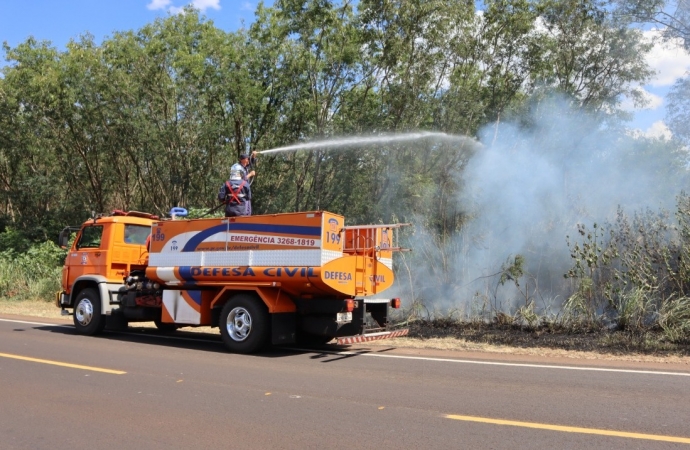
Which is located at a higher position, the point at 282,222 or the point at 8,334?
the point at 282,222

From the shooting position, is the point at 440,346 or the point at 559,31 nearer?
the point at 440,346

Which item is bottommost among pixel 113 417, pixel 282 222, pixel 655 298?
pixel 113 417

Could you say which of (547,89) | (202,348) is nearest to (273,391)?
(202,348)

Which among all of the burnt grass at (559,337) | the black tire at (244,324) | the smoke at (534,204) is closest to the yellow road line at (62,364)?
the black tire at (244,324)

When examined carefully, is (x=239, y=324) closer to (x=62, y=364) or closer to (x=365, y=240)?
(x=365, y=240)

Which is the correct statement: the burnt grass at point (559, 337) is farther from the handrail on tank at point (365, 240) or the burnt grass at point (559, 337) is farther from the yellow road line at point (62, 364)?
the yellow road line at point (62, 364)

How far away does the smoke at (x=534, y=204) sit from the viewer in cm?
1354

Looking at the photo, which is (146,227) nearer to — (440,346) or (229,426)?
(440,346)

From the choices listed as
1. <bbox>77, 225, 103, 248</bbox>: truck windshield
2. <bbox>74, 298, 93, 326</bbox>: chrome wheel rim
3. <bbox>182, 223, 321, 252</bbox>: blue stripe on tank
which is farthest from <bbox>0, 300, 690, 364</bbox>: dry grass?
<bbox>77, 225, 103, 248</bbox>: truck windshield

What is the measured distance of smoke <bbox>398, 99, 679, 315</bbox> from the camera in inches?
533

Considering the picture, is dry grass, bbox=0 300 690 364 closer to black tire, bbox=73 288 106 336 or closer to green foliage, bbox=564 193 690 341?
green foliage, bbox=564 193 690 341

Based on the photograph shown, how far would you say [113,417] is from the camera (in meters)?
5.88

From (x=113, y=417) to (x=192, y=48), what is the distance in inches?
719

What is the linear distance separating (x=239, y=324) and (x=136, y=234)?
3.86m
